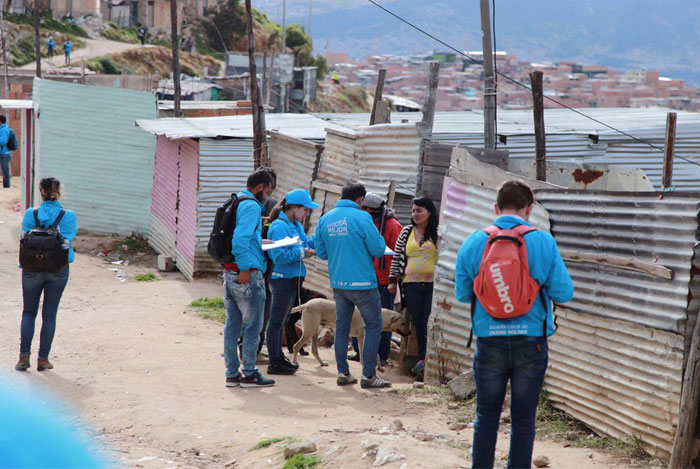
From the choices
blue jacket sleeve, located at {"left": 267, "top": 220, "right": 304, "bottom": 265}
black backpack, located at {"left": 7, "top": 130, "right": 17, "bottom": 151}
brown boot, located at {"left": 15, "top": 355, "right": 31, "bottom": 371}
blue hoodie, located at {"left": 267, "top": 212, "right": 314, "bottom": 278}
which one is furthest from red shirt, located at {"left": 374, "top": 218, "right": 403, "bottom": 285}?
black backpack, located at {"left": 7, "top": 130, "right": 17, "bottom": 151}

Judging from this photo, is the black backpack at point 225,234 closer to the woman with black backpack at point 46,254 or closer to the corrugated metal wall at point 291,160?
the woman with black backpack at point 46,254

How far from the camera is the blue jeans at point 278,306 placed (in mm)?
7914

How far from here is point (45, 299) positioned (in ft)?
26.0

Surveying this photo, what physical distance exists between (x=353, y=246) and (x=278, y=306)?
43.8 inches

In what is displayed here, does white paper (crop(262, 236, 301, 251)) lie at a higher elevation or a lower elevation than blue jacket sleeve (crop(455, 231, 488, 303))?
lower

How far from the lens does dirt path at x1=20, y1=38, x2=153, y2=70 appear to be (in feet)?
174

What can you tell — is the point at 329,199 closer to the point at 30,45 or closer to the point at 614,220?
the point at 614,220

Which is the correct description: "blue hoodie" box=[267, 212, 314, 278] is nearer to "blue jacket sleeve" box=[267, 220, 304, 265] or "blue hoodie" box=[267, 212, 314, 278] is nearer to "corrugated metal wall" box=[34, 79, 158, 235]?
"blue jacket sleeve" box=[267, 220, 304, 265]

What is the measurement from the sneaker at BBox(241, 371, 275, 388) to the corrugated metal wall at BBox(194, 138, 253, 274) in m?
6.64

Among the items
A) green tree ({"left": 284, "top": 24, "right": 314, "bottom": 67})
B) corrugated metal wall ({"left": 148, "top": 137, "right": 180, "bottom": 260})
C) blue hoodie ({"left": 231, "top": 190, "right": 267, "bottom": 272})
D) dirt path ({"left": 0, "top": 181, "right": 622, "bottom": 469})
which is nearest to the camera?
dirt path ({"left": 0, "top": 181, "right": 622, "bottom": 469})

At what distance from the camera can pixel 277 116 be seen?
1794 centimetres

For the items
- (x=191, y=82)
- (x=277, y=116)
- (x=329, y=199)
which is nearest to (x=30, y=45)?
(x=191, y=82)

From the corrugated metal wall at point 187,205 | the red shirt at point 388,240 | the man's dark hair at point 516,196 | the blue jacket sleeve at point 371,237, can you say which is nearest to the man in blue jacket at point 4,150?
the corrugated metal wall at point 187,205

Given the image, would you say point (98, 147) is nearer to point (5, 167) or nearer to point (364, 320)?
point (5, 167)
